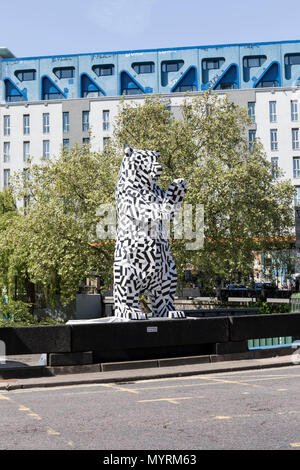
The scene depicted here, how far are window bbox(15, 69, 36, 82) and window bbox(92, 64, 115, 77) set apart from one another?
301 inches

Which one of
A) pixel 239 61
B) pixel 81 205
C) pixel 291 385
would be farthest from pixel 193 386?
pixel 239 61

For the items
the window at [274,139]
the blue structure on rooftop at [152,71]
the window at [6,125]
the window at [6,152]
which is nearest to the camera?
the window at [274,139]

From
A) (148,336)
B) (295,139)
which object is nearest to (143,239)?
(148,336)

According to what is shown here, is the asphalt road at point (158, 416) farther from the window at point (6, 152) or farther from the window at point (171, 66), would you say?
the window at point (6, 152)

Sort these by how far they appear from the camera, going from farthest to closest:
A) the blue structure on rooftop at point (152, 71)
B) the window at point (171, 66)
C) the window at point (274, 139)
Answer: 1. the window at point (171, 66)
2. the blue structure on rooftop at point (152, 71)
3. the window at point (274, 139)

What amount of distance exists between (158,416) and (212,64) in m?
62.6

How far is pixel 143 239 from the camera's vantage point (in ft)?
44.9

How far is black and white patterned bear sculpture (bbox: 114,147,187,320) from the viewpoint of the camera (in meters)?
13.5

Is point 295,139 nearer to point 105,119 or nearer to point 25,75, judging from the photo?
point 105,119

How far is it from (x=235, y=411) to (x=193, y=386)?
263 centimetres

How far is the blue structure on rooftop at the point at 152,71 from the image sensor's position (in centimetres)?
6456

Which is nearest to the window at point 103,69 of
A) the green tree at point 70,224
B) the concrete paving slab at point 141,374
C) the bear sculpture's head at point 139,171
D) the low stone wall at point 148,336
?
the green tree at point 70,224

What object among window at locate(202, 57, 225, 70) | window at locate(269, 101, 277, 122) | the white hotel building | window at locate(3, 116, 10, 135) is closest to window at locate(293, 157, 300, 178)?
the white hotel building

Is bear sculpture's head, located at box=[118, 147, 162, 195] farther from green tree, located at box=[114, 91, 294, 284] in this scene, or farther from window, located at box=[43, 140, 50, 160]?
window, located at box=[43, 140, 50, 160]
